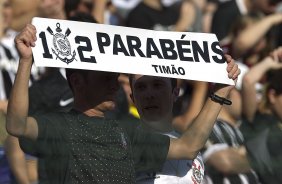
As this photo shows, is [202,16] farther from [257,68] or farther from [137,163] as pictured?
[137,163]

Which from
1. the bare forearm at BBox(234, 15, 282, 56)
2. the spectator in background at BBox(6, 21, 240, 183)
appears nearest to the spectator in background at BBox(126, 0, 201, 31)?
the bare forearm at BBox(234, 15, 282, 56)

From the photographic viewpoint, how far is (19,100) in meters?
3.80

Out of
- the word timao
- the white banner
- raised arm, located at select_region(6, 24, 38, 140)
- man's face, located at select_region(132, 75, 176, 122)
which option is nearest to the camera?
raised arm, located at select_region(6, 24, 38, 140)

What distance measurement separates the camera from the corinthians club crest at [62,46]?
13.0ft

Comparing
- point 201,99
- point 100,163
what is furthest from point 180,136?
point 201,99

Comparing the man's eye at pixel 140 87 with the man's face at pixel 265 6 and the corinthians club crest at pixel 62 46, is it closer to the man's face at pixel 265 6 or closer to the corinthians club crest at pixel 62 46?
the corinthians club crest at pixel 62 46

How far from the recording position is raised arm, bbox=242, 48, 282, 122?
642cm

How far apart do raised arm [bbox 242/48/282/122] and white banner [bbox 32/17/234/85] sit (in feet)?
6.84

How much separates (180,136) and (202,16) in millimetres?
3712

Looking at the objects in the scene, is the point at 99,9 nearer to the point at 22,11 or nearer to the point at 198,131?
the point at 22,11

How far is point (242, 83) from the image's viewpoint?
6.61m

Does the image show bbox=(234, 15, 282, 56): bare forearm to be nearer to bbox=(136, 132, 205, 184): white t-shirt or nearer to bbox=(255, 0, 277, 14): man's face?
bbox=(255, 0, 277, 14): man's face

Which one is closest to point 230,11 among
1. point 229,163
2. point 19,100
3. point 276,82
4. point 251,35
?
point 251,35

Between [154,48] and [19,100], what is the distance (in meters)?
0.71
